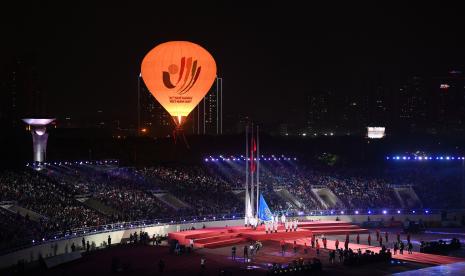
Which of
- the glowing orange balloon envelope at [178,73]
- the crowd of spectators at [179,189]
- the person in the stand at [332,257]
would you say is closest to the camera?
the person in the stand at [332,257]

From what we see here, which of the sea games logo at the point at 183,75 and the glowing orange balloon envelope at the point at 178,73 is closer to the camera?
the glowing orange balloon envelope at the point at 178,73

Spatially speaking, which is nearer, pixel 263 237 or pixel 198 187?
pixel 263 237

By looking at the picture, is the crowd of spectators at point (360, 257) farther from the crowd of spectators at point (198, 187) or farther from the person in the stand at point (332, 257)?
the crowd of spectators at point (198, 187)

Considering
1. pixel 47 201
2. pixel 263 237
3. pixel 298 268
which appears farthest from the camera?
pixel 47 201

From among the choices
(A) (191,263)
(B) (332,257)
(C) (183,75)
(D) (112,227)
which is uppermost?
(C) (183,75)

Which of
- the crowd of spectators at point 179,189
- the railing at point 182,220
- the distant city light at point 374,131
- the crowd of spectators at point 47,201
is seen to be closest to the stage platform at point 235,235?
the railing at point 182,220

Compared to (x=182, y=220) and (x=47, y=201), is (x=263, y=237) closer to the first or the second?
(x=182, y=220)

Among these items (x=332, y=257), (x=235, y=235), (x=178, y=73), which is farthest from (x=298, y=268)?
(x=178, y=73)

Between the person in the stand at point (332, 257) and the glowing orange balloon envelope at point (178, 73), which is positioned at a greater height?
the glowing orange balloon envelope at point (178, 73)
